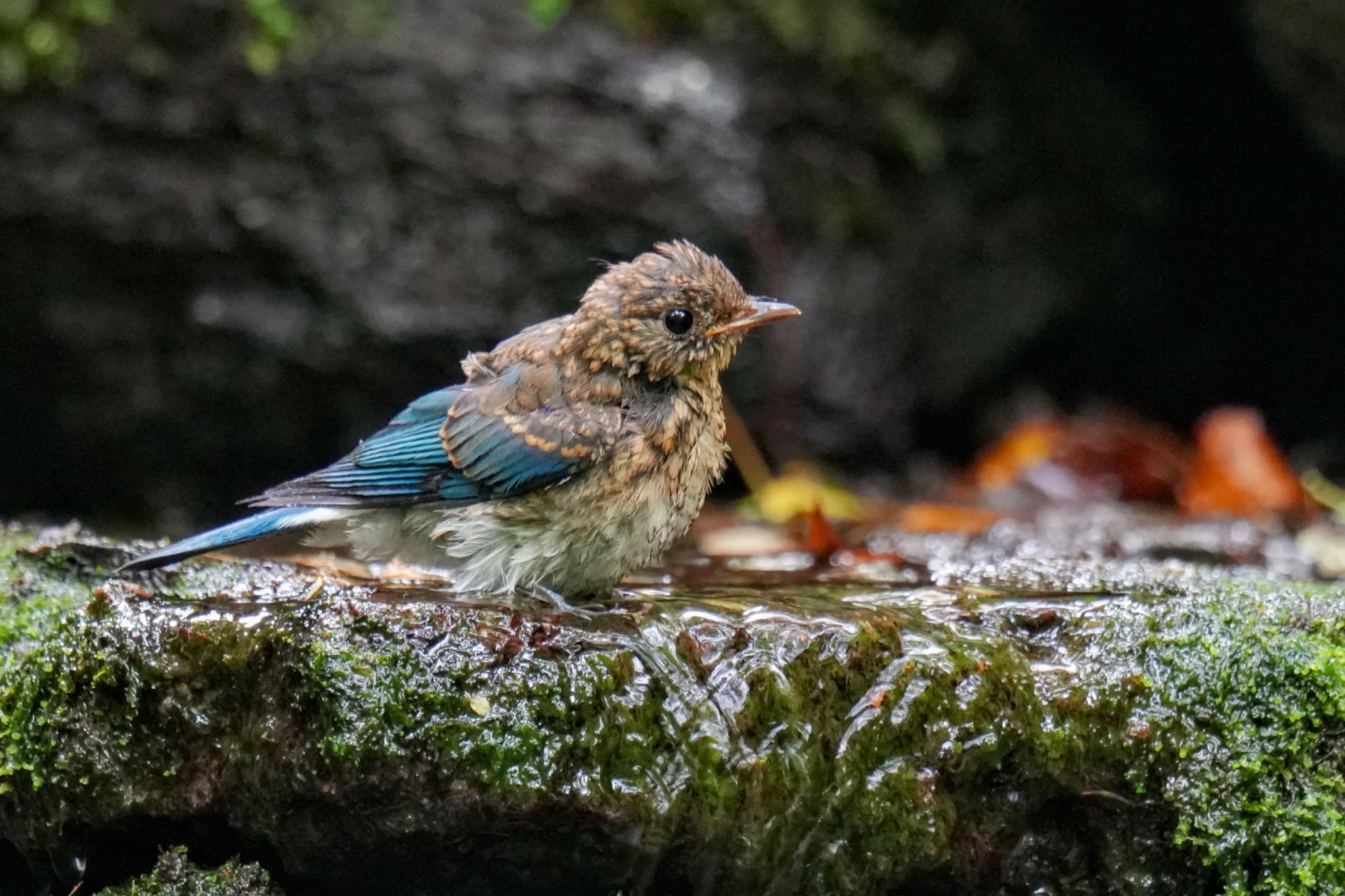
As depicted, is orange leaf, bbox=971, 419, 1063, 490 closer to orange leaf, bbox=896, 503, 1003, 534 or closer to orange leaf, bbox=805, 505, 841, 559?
orange leaf, bbox=896, 503, 1003, 534

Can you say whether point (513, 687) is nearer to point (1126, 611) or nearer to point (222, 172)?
point (1126, 611)

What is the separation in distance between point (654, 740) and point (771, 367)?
424cm

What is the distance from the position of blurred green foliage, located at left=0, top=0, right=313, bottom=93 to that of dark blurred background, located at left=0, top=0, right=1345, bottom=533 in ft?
0.05

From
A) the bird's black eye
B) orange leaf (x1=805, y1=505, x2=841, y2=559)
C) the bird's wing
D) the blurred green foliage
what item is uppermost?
the blurred green foliage

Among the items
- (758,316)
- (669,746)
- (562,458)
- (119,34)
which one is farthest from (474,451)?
(119,34)

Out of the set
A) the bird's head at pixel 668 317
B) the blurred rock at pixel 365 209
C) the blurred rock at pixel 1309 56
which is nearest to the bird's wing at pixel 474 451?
the bird's head at pixel 668 317

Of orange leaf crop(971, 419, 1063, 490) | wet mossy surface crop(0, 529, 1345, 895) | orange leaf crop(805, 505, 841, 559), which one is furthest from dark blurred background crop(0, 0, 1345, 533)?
wet mossy surface crop(0, 529, 1345, 895)

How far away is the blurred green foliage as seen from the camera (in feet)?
21.0

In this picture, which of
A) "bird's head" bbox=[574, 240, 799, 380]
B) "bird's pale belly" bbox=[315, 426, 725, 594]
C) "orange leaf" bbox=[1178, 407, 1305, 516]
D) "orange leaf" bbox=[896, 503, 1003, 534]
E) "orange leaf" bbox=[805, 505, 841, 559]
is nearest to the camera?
"bird's pale belly" bbox=[315, 426, 725, 594]

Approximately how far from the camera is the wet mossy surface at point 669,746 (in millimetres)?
3311

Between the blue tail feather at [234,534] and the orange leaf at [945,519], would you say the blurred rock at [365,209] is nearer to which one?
the orange leaf at [945,519]

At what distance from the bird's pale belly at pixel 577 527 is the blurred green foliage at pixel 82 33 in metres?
3.32

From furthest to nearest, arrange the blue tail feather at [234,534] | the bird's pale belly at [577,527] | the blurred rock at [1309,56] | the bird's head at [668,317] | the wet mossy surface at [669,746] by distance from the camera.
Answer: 1. the blurred rock at [1309,56]
2. the bird's head at [668,317]
3. the bird's pale belly at [577,527]
4. the blue tail feather at [234,534]
5. the wet mossy surface at [669,746]

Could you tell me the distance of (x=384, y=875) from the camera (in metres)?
3.42
